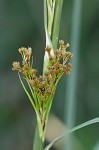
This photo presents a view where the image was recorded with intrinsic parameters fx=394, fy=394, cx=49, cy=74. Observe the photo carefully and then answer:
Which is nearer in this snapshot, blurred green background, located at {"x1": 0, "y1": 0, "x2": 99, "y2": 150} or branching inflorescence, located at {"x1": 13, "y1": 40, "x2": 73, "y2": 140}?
branching inflorescence, located at {"x1": 13, "y1": 40, "x2": 73, "y2": 140}

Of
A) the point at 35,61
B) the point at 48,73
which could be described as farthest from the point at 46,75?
the point at 35,61

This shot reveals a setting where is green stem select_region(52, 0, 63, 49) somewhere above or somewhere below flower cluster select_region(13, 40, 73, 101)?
above

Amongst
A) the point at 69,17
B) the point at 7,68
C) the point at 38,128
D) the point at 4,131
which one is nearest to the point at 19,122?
the point at 4,131

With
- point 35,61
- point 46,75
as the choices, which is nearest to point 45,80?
point 46,75

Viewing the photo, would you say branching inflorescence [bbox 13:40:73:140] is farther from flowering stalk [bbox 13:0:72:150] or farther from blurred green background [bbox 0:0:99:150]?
blurred green background [bbox 0:0:99:150]

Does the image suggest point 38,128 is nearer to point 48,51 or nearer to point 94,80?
point 48,51

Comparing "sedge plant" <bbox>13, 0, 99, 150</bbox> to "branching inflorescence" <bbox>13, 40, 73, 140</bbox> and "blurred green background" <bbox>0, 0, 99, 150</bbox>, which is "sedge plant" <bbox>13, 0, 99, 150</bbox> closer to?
"branching inflorescence" <bbox>13, 40, 73, 140</bbox>

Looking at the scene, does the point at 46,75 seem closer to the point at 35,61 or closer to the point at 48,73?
the point at 48,73

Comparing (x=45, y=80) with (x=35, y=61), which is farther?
(x=35, y=61)

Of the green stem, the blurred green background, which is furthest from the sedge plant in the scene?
the blurred green background
